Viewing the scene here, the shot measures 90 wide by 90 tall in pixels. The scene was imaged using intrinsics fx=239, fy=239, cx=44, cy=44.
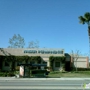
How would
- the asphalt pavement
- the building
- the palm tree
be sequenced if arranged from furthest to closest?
the building
the palm tree
the asphalt pavement

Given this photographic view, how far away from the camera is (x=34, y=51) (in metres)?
57.2

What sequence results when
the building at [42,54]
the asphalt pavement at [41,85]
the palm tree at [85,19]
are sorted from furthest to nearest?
the building at [42,54] < the palm tree at [85,19] < the asphalt pavement at [41,85]

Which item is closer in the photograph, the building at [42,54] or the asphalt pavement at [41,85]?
the asphalt pavement at [41,85]

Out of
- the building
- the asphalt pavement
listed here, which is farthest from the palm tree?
the asphalt pavement

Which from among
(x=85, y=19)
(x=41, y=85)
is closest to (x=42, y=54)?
(x=85, y=19)

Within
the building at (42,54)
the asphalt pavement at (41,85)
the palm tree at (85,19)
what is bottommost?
the asphalt pavement at (41,85)

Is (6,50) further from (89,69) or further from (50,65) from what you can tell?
(89,69)

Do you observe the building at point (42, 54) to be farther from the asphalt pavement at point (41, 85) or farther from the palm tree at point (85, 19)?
the asphalt pavement at point (41, 85)

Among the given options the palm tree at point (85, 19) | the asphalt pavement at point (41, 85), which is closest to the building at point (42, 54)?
the palm tree at point (85, 19)

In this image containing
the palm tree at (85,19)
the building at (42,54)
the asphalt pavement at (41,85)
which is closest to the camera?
the asphalt pavement at (41,85)

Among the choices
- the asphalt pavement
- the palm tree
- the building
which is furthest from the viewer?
the building

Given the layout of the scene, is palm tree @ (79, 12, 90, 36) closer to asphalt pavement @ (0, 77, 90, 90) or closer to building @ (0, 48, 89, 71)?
building @ (0, 48, 89, 71)

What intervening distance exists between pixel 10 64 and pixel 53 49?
10.8 meters

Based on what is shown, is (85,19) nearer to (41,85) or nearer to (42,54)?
(42,54)
